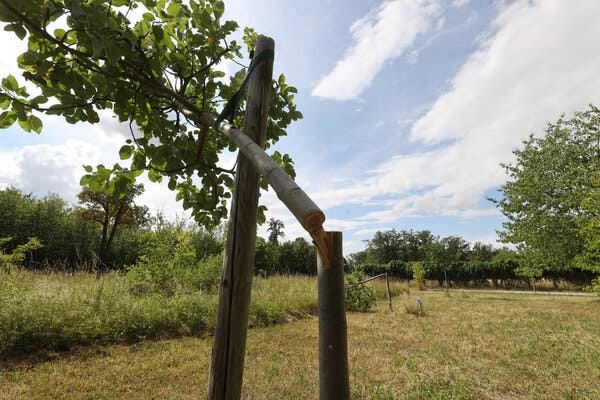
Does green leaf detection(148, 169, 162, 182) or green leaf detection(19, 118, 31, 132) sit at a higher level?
green leaf detection(19, 118, 31, 132)

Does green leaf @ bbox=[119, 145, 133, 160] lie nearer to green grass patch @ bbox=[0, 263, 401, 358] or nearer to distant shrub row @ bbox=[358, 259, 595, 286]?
green grass patch @ bbox=[0, 263, 401, 358]

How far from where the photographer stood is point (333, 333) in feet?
2.78

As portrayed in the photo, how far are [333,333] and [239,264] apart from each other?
676 millimetres

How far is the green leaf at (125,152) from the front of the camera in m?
2.10

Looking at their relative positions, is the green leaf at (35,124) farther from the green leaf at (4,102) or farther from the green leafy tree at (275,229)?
the green leafy tree at (275,229)

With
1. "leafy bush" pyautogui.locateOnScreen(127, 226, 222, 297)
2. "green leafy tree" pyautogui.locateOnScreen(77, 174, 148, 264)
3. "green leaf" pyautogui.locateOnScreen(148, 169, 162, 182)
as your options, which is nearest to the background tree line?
"green leafy tree" pyautogui.locateOnScreen(77, 174, 148, 264)

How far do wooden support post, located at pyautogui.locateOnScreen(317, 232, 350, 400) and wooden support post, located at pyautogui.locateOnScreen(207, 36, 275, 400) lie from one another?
2.02ft

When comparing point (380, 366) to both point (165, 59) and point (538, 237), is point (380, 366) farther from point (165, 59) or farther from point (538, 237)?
point (538, 237)

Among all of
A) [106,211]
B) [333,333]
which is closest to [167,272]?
[333,333]

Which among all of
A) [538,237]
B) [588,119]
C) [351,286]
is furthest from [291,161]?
[588,119]

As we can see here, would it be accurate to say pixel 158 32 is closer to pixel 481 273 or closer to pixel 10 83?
pixel 10 83

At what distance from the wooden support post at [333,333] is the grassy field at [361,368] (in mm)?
3483

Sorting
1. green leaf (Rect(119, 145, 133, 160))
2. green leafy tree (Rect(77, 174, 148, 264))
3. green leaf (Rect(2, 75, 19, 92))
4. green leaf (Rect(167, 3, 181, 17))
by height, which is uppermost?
green leafy tree (Rect(77, 174, 148, 264))

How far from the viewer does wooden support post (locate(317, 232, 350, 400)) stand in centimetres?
82
